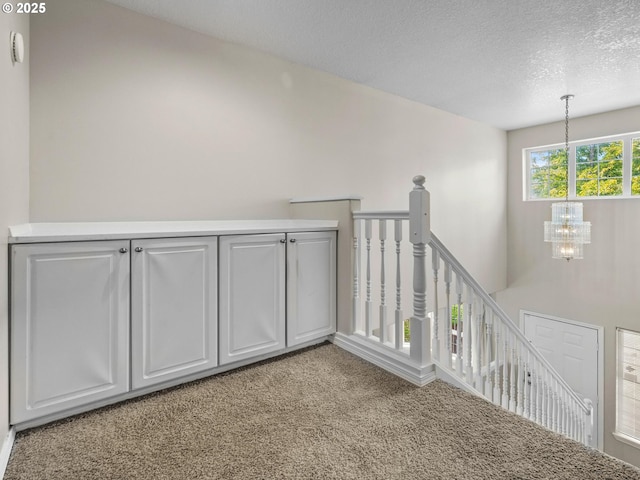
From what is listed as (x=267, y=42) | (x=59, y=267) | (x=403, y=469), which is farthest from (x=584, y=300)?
(x=59, y=267)

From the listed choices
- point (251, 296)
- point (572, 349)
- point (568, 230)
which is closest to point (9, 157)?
point (251, 296)

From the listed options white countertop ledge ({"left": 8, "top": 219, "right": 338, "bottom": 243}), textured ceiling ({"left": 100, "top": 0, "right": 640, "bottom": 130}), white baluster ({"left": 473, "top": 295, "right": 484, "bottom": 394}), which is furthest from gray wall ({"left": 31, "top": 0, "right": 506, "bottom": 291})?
white baluster ({"left": 473, "top": 295, "right": 484, "bottom": 394})

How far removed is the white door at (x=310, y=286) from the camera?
237cm

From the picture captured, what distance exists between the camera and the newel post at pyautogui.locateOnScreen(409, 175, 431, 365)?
200 centimetres

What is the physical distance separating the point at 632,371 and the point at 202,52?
621 cm

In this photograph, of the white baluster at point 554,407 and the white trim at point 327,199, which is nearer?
the white trim at point 327,199

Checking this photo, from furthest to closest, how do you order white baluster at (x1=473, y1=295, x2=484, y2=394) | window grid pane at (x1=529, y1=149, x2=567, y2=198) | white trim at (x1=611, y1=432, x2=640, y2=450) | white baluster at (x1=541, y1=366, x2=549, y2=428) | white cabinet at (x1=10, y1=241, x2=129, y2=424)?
window grid pane at (x1=529, y1=149, x2=567, y2=198) < white trim at (x1=611, y1=432, x2=640, y2=450) < white baluster at (x1=541, y1=366, x2=549, y2=428) < white baluster at (x1=473, y1=295, x2=484, y2=394) < white cabinet at (x1=10, y1=241, x2=129, y2=424)

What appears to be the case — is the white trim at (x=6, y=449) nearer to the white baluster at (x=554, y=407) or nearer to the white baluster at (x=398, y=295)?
the white baluster at (x=398, y=295)

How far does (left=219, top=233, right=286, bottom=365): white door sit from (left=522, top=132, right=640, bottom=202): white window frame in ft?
15.6

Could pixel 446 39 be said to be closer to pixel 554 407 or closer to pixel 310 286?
pixel 310 286

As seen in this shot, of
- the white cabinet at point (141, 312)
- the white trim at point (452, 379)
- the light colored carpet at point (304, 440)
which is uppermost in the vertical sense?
the white cabinet at point (141, 312)

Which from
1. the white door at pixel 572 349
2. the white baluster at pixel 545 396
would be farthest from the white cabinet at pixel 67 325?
the white door at pixel 572 349

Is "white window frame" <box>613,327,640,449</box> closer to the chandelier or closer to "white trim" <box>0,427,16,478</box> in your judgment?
the chandelier

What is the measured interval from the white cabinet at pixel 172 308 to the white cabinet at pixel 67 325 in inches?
2.4
